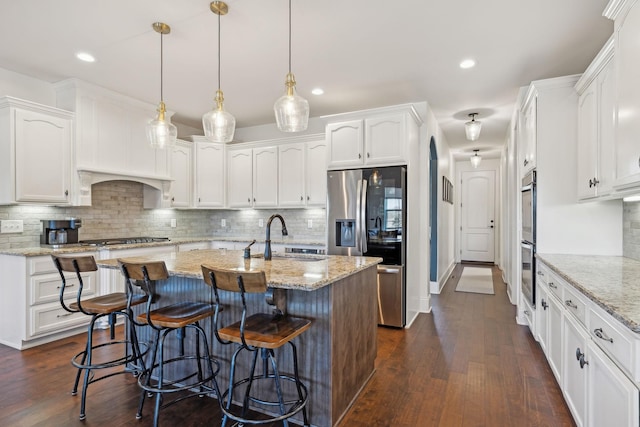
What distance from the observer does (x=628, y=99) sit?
183cm

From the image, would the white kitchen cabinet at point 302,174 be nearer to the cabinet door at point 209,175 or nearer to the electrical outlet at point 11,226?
the cabinet door at point 209,175

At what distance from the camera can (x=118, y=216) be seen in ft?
14.4

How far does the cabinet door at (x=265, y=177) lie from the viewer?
16.3 ft

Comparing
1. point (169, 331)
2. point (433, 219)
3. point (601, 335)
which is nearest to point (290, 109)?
point (169, 331)

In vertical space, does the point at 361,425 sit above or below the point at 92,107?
below

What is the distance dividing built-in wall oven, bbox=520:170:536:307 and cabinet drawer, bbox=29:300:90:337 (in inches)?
171

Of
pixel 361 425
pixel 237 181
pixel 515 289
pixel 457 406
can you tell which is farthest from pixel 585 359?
pixel 237 181

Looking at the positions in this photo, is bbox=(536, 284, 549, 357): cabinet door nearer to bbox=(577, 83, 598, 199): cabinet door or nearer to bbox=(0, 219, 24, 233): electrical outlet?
bbox=(577, 83, 598, 199): cabinet door

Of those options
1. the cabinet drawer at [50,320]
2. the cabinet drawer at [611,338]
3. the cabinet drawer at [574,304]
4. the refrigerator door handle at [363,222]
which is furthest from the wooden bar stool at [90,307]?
the cabinet drawer at [574,304]

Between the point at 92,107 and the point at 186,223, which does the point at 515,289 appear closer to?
the point at 186,223

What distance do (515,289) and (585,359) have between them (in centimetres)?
283

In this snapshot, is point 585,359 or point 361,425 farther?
point 361,425

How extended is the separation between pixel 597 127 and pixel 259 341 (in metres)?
2.67

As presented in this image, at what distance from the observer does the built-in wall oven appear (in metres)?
3.10
